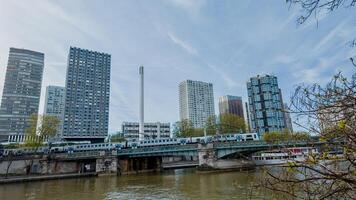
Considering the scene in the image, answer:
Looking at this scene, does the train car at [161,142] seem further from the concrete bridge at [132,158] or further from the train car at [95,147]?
the train car at [95,147]

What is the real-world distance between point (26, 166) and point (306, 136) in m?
55.5

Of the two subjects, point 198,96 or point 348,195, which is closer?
point 348,195

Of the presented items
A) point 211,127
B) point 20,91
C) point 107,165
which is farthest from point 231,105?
point 20,91

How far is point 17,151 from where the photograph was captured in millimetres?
59156

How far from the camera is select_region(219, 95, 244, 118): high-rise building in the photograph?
13612 cm

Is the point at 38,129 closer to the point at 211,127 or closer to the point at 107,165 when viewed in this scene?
the point at 107,165

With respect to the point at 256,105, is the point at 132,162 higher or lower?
lower

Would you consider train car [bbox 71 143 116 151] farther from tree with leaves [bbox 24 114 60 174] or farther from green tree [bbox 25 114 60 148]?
green tree [bbox 25 114 60 148]

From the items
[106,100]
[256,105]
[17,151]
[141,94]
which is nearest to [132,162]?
[17,151]

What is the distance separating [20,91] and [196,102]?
335 ft

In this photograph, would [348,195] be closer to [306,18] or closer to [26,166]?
[306,18]

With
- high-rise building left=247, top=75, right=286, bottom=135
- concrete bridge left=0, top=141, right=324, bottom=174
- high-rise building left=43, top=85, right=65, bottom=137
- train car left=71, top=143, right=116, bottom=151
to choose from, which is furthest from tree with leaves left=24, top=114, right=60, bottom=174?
high-rise building left=43, top=85, right=65, bottom=137

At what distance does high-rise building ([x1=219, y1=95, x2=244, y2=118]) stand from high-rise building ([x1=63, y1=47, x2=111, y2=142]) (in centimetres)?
6824

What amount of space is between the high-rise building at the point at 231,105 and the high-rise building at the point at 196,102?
Result: 22.1 m
